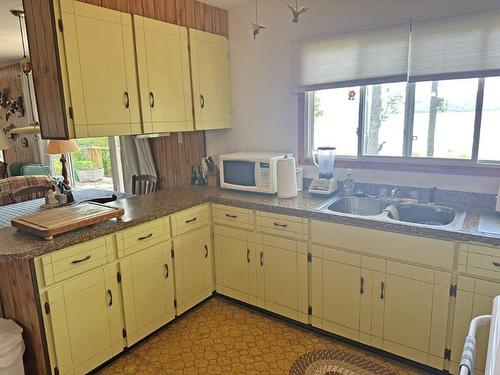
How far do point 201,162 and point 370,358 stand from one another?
7.45 feet

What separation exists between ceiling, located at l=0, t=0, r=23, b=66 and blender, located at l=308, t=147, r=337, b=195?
2.83 meters

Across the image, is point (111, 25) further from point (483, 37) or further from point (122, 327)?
point (483, 37)

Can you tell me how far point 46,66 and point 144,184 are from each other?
1.70m

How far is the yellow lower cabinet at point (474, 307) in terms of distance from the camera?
185 centimetres

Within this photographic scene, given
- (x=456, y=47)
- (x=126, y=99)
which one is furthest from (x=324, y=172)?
(x=126, y=99)

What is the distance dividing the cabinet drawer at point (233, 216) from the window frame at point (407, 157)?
735 millimetres

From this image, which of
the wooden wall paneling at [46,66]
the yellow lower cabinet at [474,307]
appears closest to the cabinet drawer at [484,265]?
the yellow lower cabinet at [474,307]

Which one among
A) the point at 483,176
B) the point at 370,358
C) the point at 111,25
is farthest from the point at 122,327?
the point at 483,176

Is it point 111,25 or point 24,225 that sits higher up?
point 111,25

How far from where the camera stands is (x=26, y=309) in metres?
1.92

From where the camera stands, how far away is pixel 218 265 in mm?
3006

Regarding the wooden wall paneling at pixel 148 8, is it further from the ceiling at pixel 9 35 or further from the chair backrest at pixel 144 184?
the chair backrest at pixel 144 184

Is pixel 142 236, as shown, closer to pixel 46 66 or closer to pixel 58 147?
pixel 46 66

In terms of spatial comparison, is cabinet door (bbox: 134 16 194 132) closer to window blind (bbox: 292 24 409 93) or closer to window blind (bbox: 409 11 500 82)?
window blind (bbox: 292 24 409 93)
